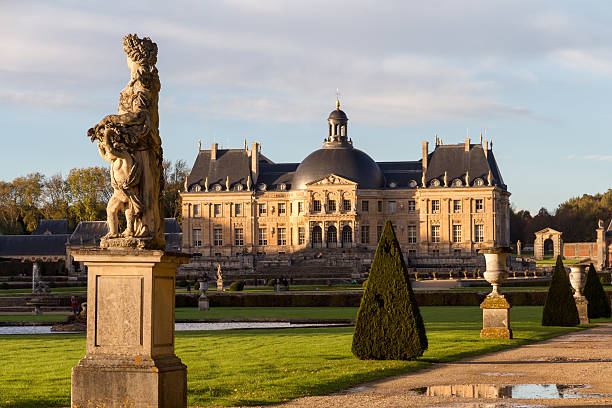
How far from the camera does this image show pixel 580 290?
24031 millimetres

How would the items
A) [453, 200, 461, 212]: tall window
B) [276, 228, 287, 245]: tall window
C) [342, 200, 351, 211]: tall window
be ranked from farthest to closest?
[276, 228, 287, 245]: tall window
[342, 200, 351, 211]: tall window
[453, 200, 461, 212]: tall window

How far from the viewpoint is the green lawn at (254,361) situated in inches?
398

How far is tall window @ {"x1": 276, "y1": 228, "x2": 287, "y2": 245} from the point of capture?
269 feet

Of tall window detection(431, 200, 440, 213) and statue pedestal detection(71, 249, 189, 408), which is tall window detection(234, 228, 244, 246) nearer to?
tall window detection(431, 200, 440, 213)

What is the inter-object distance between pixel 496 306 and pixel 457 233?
62.6 meters

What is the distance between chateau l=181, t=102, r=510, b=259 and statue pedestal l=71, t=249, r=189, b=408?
68934mm

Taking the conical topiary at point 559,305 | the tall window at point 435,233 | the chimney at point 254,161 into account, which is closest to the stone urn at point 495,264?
the conical topiary at point 559,305

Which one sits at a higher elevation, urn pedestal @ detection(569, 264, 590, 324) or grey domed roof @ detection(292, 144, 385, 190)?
grey domed roof @ detection(292, 144, 385, 190)

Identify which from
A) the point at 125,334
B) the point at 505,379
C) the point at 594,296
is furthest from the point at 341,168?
the point at 125,334

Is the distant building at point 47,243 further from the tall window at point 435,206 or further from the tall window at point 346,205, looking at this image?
the tall window at point 435,206

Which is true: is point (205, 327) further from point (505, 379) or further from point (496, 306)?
point (505, 379)

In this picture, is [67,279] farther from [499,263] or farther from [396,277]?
[396,277]

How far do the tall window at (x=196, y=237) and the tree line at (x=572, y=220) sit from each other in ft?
125

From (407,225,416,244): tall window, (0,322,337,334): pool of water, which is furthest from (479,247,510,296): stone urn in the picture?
(407,225,416,244): tall window
